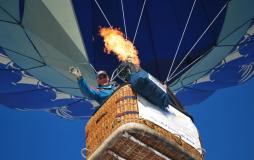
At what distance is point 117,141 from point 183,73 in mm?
3520

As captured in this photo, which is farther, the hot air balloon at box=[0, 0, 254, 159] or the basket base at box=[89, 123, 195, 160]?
the hot air balloon at box=[0, 0, 254, 159]

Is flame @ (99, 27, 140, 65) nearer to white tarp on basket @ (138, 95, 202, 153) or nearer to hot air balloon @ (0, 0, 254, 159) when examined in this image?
hot air balloon @ (0, 0, 254, 159)

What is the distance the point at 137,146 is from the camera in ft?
14.3

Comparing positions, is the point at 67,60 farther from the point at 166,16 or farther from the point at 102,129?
the point at 102,129

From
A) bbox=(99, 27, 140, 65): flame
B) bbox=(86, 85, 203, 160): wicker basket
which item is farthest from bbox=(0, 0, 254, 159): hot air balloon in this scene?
bbox=(86, 85, 203, 160): wicker basket

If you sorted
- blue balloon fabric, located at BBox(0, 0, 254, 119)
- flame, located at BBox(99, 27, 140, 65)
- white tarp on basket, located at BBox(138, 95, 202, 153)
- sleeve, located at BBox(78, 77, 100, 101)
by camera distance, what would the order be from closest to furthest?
white tarp on basket, located at BBox(138, 95, 202, 153) → sleeve, located at BBox(78, 77, 100, 101) → flame, located at BBox(99, 27, 140, 65) → blue balloon fabric, located at BBox(0, 0, 254, 119)

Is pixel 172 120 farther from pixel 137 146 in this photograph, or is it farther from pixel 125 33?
pixel 125 33

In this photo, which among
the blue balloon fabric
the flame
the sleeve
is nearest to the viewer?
the sleeve

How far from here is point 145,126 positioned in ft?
14.2

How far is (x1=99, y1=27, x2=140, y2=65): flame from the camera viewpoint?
6.84m

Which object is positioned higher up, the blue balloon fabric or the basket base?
the blue balloon fabric

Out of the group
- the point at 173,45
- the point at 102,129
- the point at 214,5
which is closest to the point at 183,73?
the point at 173,45

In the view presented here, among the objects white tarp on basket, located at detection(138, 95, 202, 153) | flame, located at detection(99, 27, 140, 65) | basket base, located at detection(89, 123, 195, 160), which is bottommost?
basket base, located at detection(89, 123, 195, 160)

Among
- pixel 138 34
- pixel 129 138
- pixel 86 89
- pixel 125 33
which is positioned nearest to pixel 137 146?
pixel 129 138
